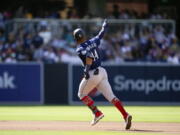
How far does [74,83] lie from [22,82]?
1942 mm

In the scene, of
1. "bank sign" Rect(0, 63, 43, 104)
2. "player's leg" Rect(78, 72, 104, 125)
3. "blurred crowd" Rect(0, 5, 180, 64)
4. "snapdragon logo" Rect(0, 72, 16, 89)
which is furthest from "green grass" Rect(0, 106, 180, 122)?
"blurred crowd" Rect(0, 5, 180, 64)

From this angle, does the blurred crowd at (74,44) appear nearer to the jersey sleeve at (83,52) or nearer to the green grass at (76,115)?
the green grass at (76,115)

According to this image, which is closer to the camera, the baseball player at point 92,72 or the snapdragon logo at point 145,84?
the baseball player at point 92,72

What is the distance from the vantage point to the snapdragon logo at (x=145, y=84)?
75.5 feet

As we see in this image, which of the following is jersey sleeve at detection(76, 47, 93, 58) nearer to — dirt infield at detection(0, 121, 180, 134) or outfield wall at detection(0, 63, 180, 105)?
dirt infield at detection(0, 121, 180, 134)

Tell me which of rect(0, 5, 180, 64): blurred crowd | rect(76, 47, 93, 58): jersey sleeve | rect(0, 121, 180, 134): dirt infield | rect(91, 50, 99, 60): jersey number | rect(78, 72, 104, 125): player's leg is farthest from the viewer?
rect(0, 5, 180, 64): blurred crowd

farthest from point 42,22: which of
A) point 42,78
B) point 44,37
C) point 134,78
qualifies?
point 134,78

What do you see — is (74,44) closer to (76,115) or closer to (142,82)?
(142,82)

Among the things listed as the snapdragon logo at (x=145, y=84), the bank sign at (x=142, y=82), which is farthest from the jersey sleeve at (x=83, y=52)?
the snapdragon logo at (x=145, y=84)

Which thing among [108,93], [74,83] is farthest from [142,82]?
[108,93]

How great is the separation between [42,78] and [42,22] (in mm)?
2952

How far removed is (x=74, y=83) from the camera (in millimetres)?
23141

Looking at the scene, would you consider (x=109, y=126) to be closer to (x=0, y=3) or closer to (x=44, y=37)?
(x=44, y=37)

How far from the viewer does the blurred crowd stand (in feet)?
79.9
